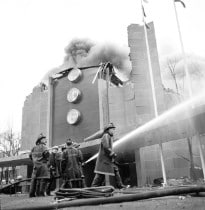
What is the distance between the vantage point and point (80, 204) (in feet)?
13.9

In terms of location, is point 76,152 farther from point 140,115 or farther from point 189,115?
point 140,115

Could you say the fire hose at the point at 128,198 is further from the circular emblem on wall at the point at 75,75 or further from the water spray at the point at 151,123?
the circular emblem on wall at the point at 75,75

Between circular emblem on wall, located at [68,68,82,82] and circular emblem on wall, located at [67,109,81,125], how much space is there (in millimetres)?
3211

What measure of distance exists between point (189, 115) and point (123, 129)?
35.7 ft

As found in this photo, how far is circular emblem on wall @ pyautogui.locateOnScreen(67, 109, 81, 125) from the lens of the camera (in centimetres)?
2472

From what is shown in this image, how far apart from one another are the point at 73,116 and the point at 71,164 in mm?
16052

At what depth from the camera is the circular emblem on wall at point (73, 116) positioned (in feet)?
81.1

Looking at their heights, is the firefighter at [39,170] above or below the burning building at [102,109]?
below

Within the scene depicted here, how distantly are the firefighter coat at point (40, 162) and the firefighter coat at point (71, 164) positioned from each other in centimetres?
62

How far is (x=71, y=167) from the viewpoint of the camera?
30.0 feet

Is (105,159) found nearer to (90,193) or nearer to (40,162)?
(40,162)

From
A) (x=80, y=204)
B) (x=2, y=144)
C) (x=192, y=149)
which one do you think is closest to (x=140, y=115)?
(x=192, y=149)

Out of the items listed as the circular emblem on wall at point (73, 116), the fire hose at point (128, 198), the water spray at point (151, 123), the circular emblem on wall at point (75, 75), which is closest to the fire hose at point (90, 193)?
the fire hose at point (128, 198)

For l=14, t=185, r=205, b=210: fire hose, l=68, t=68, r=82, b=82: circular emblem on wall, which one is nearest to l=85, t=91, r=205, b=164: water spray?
l=14, t=185, r=205, b=210: fire hose
